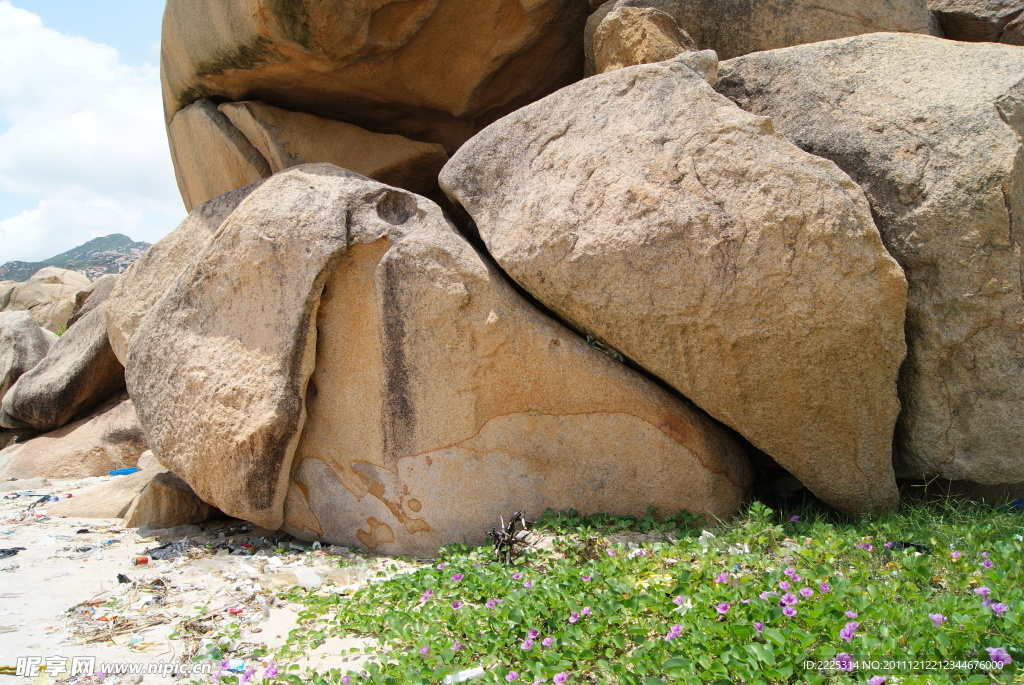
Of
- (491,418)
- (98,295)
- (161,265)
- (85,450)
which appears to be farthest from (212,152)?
(98,295)

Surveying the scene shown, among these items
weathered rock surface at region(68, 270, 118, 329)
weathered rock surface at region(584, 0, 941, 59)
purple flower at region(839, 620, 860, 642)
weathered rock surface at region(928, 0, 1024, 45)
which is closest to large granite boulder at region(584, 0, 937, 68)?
weathered rock surface at region(584, 0, 941, 59)

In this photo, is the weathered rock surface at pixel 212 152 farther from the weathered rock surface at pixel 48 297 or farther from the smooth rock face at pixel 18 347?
the weathered rock surface at pixel 48 297

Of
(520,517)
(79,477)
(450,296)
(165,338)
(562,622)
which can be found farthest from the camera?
(79,477)

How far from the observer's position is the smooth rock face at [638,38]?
4301 mm

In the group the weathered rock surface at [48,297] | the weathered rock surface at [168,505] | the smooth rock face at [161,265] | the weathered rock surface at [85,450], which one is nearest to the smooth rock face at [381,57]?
the smooth rock face at [161,265]

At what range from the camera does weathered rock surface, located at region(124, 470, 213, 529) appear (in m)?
4.56

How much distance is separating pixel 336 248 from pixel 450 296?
631mm

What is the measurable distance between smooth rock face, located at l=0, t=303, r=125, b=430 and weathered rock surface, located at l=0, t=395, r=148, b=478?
0.19 metres

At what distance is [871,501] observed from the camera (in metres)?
3.64

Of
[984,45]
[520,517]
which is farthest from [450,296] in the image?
[984,45]

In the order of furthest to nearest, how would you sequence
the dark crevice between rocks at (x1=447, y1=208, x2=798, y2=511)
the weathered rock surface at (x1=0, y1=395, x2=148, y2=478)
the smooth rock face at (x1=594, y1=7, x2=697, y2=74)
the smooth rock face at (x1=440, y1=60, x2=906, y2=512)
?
the weathered rock surface at (x1=0, y1=395, x2=148, y2=478) → the smooth rock face at (x1=594, y1=7, x2=697, y2=74) → the dark crevice between rocks at (x1=447, y1=208, x2=798, y2=511) → the smooth rock face at (x1=440, y1=60, x2=906, y2=512)

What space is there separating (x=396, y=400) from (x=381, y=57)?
98.4 inches

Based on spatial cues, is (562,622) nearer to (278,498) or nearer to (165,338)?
(278,498)

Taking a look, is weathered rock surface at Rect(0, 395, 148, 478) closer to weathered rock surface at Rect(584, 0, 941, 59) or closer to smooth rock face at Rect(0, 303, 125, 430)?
smooth rock face at Rect(0, 303, 125, 430)
